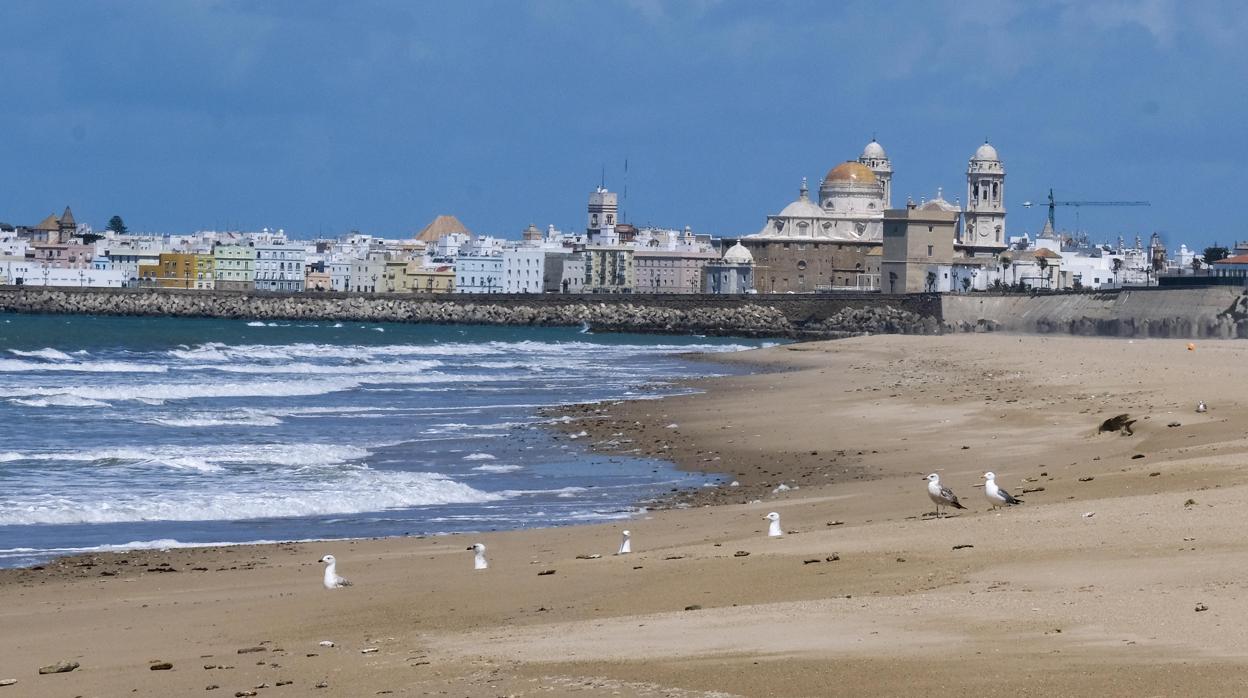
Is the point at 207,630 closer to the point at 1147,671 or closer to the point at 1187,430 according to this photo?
the point at 1147,671

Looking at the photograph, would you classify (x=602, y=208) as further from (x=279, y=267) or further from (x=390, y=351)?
(x=390, y=351)

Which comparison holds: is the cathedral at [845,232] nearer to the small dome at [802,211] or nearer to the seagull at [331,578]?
the small dome at [802,211]

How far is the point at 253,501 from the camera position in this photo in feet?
58.4

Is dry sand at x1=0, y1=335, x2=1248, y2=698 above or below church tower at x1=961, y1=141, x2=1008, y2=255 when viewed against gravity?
below

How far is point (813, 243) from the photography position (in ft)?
418

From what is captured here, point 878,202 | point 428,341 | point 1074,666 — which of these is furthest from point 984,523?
point 878,202

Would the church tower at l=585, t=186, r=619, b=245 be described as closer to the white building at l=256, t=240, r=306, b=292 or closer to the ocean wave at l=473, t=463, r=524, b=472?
the white building at l=256, t=240, r=306, b=292

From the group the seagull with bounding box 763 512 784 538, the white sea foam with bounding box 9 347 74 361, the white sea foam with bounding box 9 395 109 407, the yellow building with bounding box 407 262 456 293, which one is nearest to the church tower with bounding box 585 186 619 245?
the yellow building with bounding box 407 262 456 293

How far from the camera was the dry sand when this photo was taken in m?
7.71

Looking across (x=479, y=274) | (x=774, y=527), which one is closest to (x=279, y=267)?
(x=479, y=274)

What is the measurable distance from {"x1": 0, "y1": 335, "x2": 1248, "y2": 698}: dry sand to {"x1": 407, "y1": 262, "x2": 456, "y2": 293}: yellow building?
456 feet

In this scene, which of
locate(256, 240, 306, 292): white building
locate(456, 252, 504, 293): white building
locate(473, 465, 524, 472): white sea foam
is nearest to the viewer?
locate(473, 465, 524, 472): white sea foam

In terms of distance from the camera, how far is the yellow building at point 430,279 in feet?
514

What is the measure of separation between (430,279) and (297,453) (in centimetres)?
13568
